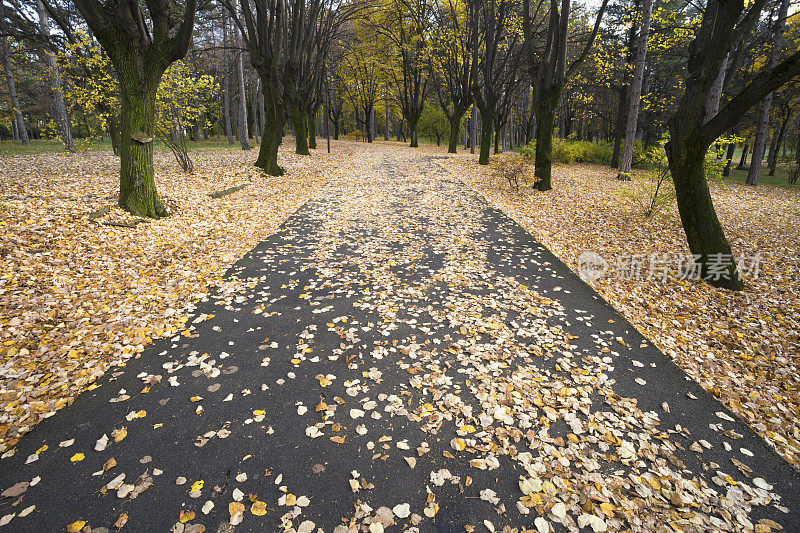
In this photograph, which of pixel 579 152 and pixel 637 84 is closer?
pixel 637 84

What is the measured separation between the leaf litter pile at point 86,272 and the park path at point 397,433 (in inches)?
16.4

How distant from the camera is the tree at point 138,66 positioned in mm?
7129

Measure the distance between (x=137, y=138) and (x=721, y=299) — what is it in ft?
37.6

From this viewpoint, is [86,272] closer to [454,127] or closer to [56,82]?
[56,82]

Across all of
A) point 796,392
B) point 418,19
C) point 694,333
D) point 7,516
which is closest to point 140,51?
point 7,516

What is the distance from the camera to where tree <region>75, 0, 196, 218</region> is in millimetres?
7129

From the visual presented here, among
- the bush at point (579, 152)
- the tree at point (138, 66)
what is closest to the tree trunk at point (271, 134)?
the tree at point (138, 66)

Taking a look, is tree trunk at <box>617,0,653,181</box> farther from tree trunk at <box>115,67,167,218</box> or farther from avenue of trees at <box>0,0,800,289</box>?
tree trunk at <box>115,67,167,218</box>

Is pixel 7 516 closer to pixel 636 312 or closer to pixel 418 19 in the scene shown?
pixel 636 312

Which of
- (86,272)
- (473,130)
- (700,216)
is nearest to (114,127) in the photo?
(86,272)

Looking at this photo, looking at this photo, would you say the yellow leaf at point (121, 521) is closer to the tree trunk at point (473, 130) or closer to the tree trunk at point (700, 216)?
the tree trunk at point (700, 216)

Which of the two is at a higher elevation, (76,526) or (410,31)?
(410,31)

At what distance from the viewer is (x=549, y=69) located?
475 inches

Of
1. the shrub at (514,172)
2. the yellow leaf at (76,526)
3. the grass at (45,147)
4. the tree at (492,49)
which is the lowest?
the yellow leaf at (76,526)
